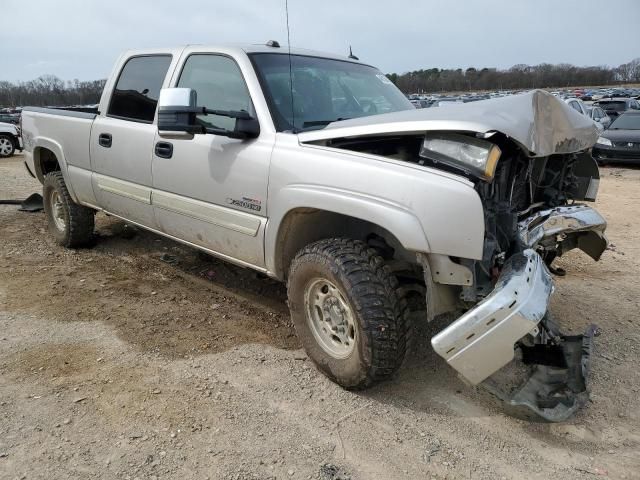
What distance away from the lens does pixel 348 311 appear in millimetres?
2988

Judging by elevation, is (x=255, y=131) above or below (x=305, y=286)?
above

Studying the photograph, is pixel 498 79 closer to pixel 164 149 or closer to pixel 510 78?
pixel 510 78

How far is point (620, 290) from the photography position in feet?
15.3

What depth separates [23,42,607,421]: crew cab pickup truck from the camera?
8.11 feet

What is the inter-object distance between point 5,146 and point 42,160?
11.7 metres

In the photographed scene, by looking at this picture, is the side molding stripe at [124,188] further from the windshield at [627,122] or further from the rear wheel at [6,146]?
the windshield at [627,122]

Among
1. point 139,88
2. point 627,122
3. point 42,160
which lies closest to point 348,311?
point 139,88

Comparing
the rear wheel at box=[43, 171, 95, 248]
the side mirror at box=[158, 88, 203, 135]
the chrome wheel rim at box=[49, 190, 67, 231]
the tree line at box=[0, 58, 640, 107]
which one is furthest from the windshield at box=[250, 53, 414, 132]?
the tree line at box=[0, 58, 640, 107]

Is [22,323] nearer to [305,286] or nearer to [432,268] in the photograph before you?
[305,286]

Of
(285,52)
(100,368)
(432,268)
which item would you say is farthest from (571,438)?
(285,52)

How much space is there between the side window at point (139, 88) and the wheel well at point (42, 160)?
1.61 meters

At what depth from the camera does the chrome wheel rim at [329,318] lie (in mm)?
3035

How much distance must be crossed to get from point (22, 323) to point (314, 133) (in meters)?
2.64

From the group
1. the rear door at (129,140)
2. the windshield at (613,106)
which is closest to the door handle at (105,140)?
the rear door at (129,140)
